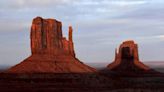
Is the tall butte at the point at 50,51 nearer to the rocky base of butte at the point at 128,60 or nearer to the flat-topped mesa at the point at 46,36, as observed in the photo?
the flat-topped mesa at the point at 46,36

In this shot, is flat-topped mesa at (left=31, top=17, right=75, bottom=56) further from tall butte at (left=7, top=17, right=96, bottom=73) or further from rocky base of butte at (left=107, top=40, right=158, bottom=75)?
rocky base of butte at (left=107, top=40, right=158, bottom=75)

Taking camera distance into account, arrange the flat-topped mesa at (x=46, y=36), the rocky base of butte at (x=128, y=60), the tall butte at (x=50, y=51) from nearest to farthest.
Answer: the tall butte at (x=50, y=51) < the flat-topped mesa at (x=46, y=36) < the rocky base of butte at (x=128, y=60)

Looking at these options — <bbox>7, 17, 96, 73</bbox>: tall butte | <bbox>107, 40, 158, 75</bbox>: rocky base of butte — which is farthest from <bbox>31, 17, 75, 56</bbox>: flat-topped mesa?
<bbox>107, 40, 158, 75</bbox>: rocky base of butte

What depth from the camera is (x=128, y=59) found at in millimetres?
173250

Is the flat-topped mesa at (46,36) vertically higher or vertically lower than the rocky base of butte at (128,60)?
higher

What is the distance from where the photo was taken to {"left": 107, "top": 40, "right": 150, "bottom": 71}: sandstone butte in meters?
169

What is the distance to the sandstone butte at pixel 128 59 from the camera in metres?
169

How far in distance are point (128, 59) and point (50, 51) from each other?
171ft

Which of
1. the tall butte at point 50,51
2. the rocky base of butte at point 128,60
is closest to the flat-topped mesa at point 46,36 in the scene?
the tall butte at point 50,51

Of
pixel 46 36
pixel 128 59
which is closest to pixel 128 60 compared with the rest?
pixel 128 59

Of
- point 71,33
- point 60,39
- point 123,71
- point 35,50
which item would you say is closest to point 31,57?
point 35,50

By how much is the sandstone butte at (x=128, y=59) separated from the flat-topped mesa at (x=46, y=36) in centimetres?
4227

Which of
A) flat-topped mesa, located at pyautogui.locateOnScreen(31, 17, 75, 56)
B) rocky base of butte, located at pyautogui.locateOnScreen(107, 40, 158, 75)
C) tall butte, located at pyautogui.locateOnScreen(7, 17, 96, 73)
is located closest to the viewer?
tall butte, located at pyautogui.locateOnScreen(7, 17, 96, 73)

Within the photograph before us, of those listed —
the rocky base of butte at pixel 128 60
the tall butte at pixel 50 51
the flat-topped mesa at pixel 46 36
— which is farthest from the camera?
the rocky base of butte at pixel 128 60
